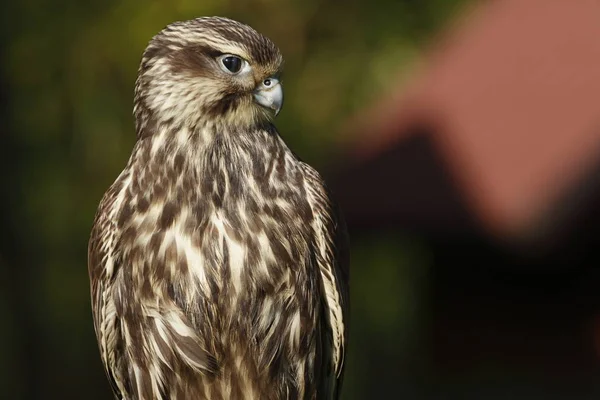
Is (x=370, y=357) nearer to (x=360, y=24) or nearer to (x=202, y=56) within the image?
(x=360, y=24)

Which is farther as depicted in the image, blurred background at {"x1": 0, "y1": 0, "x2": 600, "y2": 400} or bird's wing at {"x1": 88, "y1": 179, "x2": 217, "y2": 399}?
blurred background at {"x1": 0, "y1": 0, "x2": 600, "y2": 400}

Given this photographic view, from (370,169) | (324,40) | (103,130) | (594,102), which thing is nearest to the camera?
(594,102)

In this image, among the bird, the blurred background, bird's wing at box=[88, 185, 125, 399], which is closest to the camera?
the bird

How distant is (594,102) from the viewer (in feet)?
20.8

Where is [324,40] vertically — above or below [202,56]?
below

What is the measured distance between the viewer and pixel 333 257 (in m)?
3.78

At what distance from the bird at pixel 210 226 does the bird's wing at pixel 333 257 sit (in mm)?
10

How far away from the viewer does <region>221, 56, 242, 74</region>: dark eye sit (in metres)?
3.55

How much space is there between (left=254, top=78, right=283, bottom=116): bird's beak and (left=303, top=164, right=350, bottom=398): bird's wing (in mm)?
270

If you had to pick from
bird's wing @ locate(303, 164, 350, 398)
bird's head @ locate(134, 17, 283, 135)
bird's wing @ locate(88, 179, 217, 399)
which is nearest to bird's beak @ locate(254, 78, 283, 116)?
bird's head @ locate(134, 17, 283, 135)

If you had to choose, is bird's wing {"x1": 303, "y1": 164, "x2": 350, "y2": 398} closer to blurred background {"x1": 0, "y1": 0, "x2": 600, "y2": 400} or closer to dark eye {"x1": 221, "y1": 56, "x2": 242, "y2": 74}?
dark eye {"x1": 221, "y1": 56, "x2": 242, "y2": 74}

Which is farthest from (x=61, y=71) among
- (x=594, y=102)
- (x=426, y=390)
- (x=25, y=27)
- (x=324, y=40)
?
(x=594, y=102)

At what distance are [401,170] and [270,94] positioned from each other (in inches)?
130

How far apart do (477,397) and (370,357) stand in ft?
8.63
